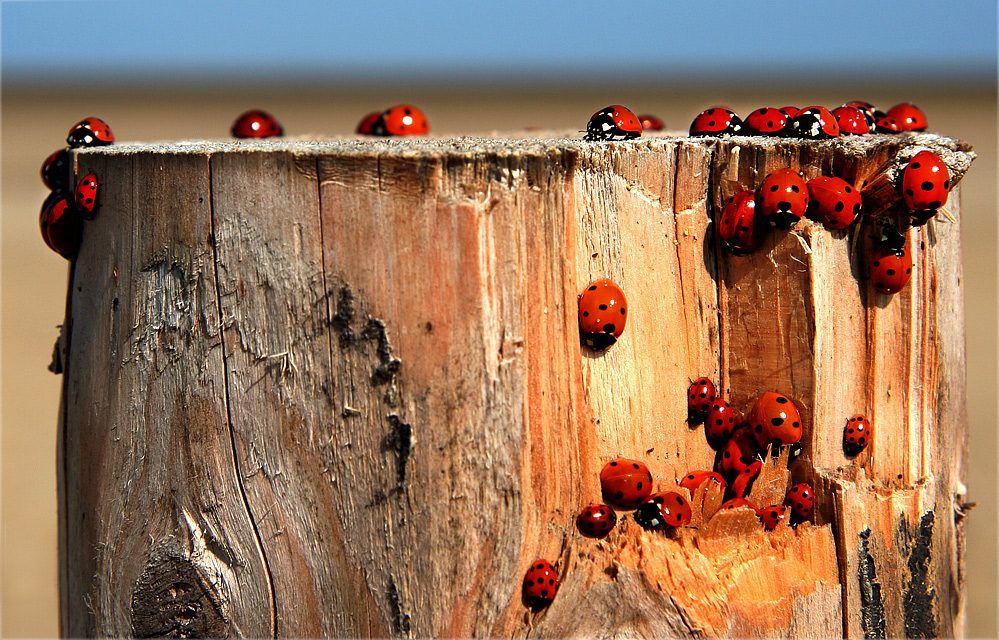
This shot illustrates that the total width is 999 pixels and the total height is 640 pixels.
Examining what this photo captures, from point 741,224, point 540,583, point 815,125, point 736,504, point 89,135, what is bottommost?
point 540,583

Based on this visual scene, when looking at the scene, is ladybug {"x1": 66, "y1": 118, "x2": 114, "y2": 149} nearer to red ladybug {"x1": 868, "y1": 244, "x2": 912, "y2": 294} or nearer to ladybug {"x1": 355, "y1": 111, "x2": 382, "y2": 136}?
ladybug {"x1": 355, "y1": 111, "x2": 382, "y2": 136}

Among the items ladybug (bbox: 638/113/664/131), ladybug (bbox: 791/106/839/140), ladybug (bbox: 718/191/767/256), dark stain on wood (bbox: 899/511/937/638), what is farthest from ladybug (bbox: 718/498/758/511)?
ladybug (bbox: 638/113/664/131)

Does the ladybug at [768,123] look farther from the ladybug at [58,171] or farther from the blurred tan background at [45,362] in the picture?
the blurred tan background at [45,362]

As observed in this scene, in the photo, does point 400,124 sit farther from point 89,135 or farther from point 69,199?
point 69,199

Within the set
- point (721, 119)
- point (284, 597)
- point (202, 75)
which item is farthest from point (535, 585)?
point (202, 75)

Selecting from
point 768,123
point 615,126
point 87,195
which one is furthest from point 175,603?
point 768,123

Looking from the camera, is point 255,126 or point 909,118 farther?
point 255,126

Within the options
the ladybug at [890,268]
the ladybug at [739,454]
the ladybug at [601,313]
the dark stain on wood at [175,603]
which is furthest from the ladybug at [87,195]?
the ladybug at [890,268]

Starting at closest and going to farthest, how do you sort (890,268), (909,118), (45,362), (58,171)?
(890,268)
(58,171)
(909,118)
(45,362)

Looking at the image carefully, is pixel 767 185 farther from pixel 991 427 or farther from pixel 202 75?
pixel 202 75
